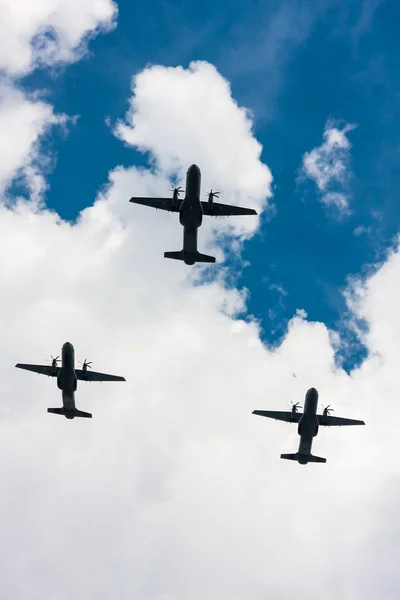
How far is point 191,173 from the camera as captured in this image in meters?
89.8

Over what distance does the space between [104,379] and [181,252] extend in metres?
19.8

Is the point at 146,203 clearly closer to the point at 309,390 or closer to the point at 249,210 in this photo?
the point at 249,210

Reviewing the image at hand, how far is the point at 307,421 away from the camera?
330 ft

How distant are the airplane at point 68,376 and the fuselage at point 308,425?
23920 millimetres

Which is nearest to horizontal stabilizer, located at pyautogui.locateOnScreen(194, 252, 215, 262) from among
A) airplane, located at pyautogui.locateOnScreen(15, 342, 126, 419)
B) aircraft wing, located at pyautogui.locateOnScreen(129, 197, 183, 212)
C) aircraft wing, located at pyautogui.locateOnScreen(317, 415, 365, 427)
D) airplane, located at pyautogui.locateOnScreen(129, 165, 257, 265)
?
airplane, located at pyautogui.locateOnScreen(129, 165, 257, 265)

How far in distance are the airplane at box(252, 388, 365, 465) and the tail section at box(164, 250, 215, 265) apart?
21486mm

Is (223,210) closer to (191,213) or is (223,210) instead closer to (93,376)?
(191,213)

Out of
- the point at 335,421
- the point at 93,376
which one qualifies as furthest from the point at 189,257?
the point at 335,421

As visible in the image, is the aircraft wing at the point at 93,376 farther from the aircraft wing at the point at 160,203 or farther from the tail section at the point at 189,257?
the aircraft wing at the point at 160,203

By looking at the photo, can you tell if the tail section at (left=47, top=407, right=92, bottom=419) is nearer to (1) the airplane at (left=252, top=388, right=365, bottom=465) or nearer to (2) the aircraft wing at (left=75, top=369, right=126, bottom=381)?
(2) the aircraft wing at (left=75, top=369, right=126, bottom=381)

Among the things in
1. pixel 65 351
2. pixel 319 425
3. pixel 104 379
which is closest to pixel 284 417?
pixel 319 425

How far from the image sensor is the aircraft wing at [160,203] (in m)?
98.1

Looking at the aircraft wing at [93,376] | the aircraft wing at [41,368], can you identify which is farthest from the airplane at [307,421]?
the aircraft wing at [41,368]

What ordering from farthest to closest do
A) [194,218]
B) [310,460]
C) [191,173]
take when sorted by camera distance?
[310,460] < [194,218] < [191,173]
